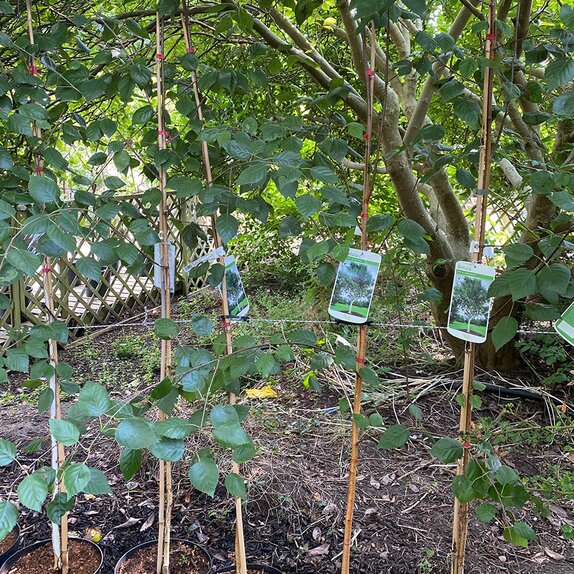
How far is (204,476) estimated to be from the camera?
68 cm

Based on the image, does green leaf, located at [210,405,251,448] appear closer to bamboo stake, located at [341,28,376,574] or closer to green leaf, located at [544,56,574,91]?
bamboo stake, located at [341,28,376,574]

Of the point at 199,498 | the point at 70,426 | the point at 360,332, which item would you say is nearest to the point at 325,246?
the point at 360,332

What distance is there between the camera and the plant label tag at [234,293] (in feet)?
3.82

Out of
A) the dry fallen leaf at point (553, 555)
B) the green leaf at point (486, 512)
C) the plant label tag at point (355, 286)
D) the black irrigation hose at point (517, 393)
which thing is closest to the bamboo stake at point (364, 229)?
the plant label tag at point (355, 286)

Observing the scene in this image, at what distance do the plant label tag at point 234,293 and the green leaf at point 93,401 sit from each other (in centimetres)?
48

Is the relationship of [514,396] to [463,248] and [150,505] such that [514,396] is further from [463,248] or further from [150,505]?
[150,505]

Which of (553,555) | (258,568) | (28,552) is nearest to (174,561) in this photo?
(258,568)

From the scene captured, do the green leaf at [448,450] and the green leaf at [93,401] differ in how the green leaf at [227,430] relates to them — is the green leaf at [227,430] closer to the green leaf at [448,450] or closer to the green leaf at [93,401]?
the green leaf at [93,401]

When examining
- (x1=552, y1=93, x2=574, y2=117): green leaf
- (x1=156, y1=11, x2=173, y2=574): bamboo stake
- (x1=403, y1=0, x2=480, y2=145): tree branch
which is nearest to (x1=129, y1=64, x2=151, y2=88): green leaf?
(x1=156, y1=11, x2=173, y2=574): bamboo stake

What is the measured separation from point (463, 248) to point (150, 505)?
1.77 meters

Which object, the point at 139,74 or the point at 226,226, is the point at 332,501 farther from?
the point at 139,74

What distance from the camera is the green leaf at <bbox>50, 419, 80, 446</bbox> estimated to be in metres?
0.63

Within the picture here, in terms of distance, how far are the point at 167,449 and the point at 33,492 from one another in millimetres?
167

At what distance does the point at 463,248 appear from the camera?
8.23ft
